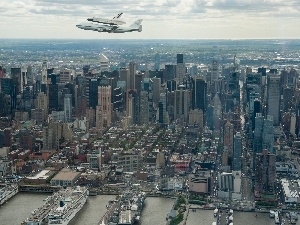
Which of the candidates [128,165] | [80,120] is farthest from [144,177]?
[80,120]

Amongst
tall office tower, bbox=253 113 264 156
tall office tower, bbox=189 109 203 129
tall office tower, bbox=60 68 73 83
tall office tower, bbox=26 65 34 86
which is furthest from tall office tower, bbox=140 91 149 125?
tall office tower, bbox=26 65 34 86

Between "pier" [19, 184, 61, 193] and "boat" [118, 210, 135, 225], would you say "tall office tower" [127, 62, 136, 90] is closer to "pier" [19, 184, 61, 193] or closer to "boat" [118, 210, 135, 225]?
"pier" [19, 184, 61, 193]

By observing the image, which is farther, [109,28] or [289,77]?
[289,77]

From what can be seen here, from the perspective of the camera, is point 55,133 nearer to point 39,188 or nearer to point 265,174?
point 39,188

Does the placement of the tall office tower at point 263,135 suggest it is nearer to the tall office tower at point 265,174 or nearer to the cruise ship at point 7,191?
the tall office tower at point 265,174

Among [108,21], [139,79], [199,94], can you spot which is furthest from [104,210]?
[139,79]

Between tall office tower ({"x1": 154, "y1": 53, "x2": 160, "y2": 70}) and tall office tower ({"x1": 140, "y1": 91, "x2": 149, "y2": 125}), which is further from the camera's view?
tall office tower ({"x1": 154, "y1": 53, "x2": 160, "y2": 70})

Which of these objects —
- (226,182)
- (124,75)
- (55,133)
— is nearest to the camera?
(226,182)
